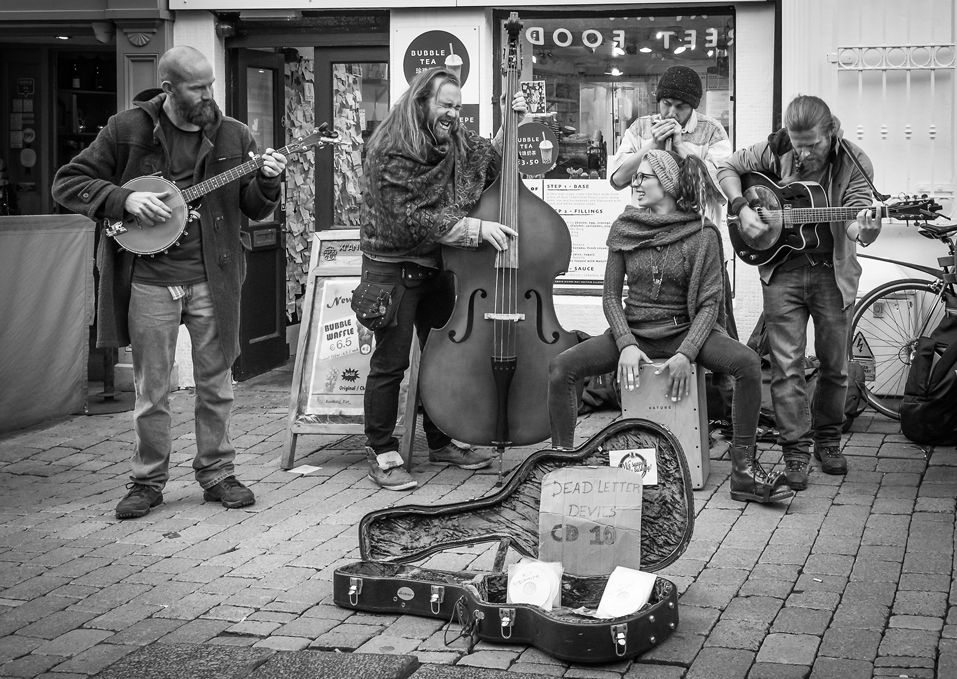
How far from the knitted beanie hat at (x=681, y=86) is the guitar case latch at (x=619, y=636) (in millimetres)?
3245

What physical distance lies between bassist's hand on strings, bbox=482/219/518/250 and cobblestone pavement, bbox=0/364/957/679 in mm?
1152

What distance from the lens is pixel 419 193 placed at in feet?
18.4

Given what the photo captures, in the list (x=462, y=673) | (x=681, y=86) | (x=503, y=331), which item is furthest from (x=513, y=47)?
(x=462, y=673)

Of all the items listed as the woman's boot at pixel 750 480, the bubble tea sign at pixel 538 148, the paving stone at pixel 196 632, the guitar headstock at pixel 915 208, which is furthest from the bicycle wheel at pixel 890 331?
the paving stone at pixel 196 632

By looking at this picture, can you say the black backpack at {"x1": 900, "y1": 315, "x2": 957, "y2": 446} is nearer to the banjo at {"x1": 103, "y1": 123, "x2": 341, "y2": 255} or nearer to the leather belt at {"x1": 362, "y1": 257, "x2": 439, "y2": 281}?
the leather belt at {"x1": 362, "y1": 257, "x2": 439, "y2": 281}

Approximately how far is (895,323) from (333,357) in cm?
338

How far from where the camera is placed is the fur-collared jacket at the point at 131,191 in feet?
17.1

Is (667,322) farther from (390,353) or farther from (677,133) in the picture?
(390,353)

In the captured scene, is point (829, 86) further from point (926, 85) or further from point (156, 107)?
point (156, 107)

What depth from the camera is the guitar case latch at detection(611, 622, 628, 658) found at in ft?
11.7

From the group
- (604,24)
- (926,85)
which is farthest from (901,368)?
(604,24)

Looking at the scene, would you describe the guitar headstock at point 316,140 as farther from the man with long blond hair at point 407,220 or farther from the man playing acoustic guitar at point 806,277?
the man playing acoustic guitar at point 806,277

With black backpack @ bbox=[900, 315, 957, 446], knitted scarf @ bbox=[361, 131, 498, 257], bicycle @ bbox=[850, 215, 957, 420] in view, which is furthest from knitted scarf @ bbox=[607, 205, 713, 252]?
bicycle @ bbox=[850, 215, 957, 420]

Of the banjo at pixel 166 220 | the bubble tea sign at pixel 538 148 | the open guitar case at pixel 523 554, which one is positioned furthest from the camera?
the bubble tea sign at pixel 538 148
